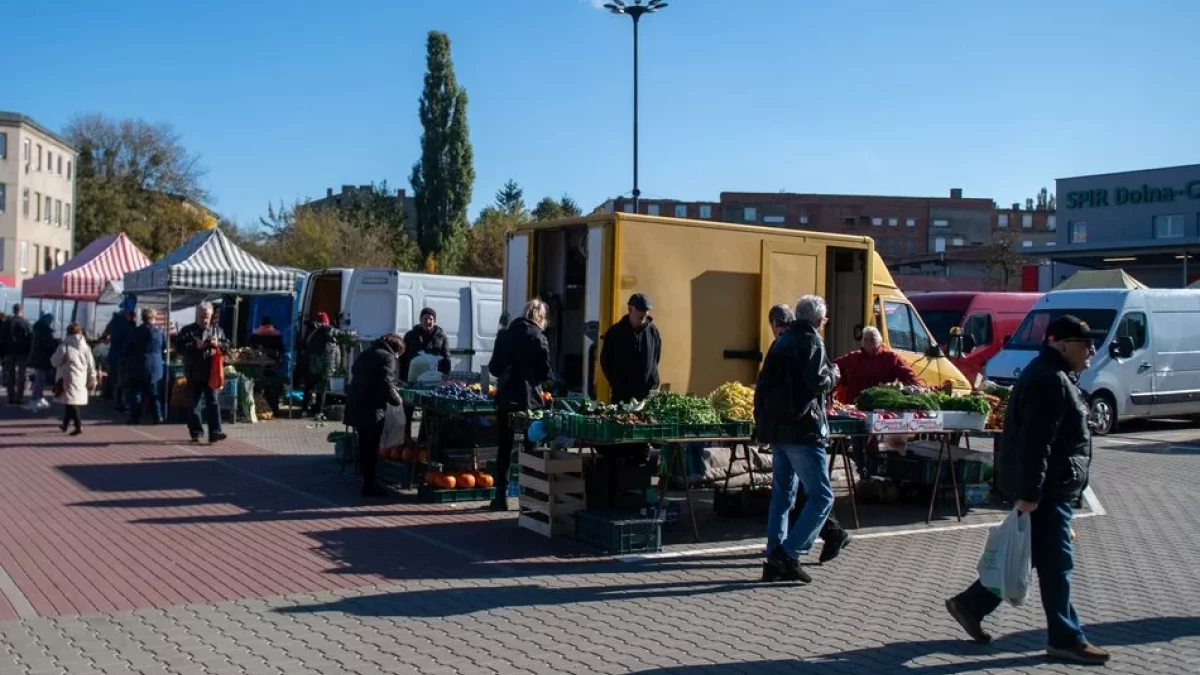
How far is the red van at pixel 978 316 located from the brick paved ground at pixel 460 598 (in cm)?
1449

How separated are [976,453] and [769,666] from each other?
242 inches

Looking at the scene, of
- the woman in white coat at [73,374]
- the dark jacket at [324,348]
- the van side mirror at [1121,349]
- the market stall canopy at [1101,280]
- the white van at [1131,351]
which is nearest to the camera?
the woman in white coat at [73,374]

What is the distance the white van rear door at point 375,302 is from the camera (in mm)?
19859

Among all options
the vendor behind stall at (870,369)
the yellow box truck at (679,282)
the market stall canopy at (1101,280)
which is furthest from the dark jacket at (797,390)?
the market stall canopy at (1101,280)

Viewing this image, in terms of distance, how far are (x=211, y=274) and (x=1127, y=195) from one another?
149 feet

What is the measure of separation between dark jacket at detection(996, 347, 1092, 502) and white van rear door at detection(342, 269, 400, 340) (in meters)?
14.9

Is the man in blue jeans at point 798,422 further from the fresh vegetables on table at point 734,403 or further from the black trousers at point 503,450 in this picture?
the black trousers at point 503,450

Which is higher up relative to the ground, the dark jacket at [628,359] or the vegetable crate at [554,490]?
the dark jacket at [628,359]

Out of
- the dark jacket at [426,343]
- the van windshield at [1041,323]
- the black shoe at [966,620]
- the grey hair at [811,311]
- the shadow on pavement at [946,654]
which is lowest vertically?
the shadow on pavement at [946,654]

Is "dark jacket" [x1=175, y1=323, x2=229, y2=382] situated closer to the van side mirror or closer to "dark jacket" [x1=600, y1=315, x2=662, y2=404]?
"dark jacket" [x1=600, y1=315, x2=662, y2=404]

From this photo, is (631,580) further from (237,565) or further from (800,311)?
(237,565)

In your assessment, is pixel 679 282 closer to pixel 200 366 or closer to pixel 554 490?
pixel 554 490

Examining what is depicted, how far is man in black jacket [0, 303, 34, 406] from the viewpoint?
21812mm

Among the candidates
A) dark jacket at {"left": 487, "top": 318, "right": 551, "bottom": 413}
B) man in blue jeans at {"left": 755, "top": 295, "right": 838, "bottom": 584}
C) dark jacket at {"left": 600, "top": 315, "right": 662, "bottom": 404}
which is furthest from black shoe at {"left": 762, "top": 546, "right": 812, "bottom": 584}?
dark jacket at {"left": 487, "top": 318, "right": 551, "bottom": 413}
